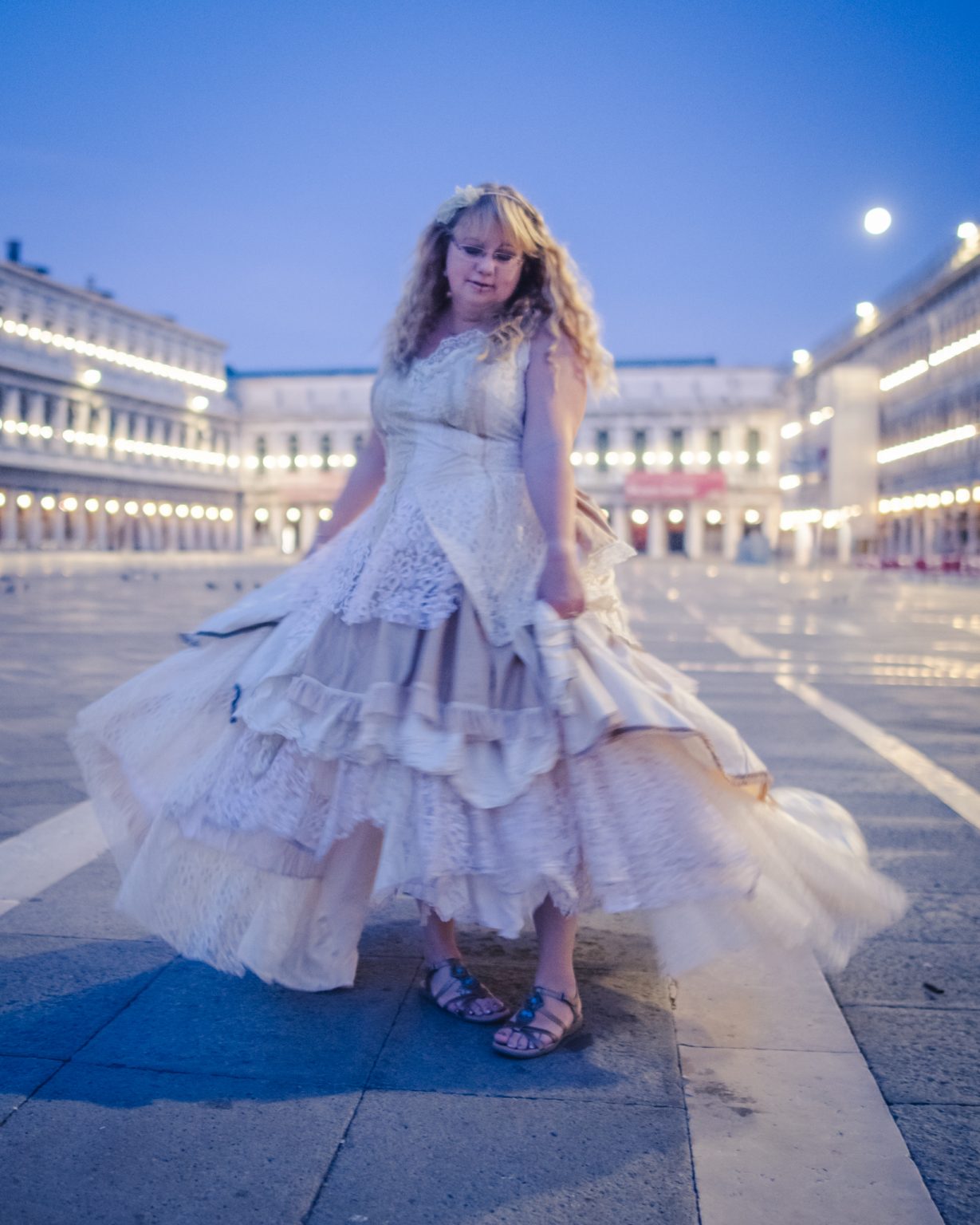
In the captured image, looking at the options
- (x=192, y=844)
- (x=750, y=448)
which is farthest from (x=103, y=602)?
(x=750, y=448)

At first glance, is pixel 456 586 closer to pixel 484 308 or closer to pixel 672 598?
pixel 484 308

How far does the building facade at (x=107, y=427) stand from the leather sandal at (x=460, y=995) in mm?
58068

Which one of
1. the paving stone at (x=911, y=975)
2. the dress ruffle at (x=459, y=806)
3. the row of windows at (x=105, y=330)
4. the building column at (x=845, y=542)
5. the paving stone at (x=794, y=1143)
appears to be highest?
the row of windows at (x=105, y=330)

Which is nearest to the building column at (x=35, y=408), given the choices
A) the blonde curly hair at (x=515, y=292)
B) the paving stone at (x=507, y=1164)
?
the blonde curly hair at (x=515, y=292)

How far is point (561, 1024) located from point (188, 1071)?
2.25ft

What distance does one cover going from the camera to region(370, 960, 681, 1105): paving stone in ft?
6.97

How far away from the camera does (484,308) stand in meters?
2.56

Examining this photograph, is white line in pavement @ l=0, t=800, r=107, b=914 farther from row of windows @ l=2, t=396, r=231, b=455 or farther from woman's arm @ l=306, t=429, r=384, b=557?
row of windows @ l=2, t=396, r=231, b=455

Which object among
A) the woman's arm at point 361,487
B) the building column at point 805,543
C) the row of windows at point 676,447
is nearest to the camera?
the woman's arm at point 361,487

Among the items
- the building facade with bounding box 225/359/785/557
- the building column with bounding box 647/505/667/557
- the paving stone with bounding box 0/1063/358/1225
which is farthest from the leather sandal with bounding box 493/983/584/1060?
the building column with bounding box 647/505/667/557

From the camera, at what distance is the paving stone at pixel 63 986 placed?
229cm

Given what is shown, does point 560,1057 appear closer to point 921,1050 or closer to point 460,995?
point 460,995

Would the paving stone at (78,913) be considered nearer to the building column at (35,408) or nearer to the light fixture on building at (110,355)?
the building column at (35,408)

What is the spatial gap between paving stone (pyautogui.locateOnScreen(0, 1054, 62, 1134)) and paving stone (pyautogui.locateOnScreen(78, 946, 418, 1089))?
0.07m
